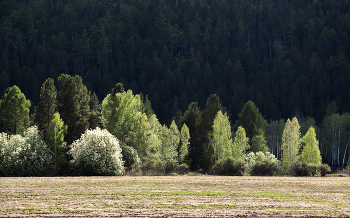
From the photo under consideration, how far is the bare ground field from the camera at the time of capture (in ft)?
63.2

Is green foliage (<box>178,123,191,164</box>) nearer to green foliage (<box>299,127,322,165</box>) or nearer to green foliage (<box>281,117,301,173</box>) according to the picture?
green foliage (<box>281,117,301,173</box>)

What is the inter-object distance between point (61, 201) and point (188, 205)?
308 inches

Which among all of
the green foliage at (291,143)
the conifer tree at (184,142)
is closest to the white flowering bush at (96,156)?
the conifer tree at (184,142)

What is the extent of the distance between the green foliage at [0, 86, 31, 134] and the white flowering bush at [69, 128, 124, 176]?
2346 cm

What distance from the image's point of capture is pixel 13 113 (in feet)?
212

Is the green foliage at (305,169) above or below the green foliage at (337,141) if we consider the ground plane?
below

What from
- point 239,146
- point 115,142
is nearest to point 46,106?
point 115,142

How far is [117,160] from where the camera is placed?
4603 centimetres

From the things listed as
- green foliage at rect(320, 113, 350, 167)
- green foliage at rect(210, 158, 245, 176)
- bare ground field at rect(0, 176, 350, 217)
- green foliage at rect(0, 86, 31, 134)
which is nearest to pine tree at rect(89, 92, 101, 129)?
green foliage at rect(0, 86, 31, 134)

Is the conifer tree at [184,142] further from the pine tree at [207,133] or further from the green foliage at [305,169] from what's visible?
the green foliage at [305,169]

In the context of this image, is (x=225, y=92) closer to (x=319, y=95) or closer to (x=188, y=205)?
(x=319, y=95)

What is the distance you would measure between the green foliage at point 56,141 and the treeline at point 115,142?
128 millimetres

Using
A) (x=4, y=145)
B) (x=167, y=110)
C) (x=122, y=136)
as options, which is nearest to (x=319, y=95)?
(x=167, y=110)

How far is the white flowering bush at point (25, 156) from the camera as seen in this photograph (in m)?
45.7
